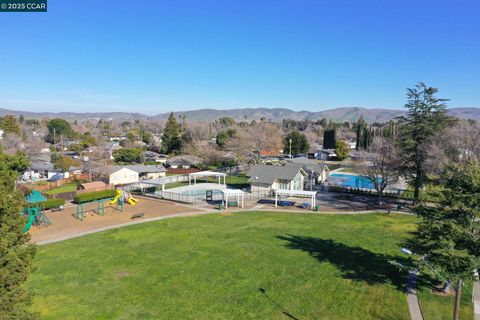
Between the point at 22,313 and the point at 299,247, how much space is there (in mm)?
18644

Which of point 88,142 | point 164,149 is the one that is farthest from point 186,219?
point 88,142

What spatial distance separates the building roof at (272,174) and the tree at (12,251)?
34.8m

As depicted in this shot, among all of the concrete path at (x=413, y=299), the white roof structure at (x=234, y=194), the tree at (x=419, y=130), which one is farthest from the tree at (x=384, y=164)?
the concrete path at (x=413, y=299)

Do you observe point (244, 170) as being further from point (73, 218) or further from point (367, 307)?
point (367, 307)

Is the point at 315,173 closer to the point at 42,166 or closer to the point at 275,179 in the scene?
the point at 275,179

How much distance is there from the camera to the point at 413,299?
57.4 feet

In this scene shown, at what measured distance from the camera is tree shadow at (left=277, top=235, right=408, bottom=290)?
19922 mm

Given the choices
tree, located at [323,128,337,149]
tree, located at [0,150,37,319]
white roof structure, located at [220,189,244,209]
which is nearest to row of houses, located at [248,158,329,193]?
white roof structure, located at [220,189,244,209]

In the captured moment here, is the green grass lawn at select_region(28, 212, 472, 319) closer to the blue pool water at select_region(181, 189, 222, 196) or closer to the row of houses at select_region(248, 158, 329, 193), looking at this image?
the blue pool water at select_region(181, 189, 222, 196)

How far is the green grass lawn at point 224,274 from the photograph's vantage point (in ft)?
53.5

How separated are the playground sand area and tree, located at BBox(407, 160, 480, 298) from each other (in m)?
25.3

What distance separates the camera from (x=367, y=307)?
1658 centimetres

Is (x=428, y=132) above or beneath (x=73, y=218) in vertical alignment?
above

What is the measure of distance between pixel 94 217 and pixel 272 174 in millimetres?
23900
